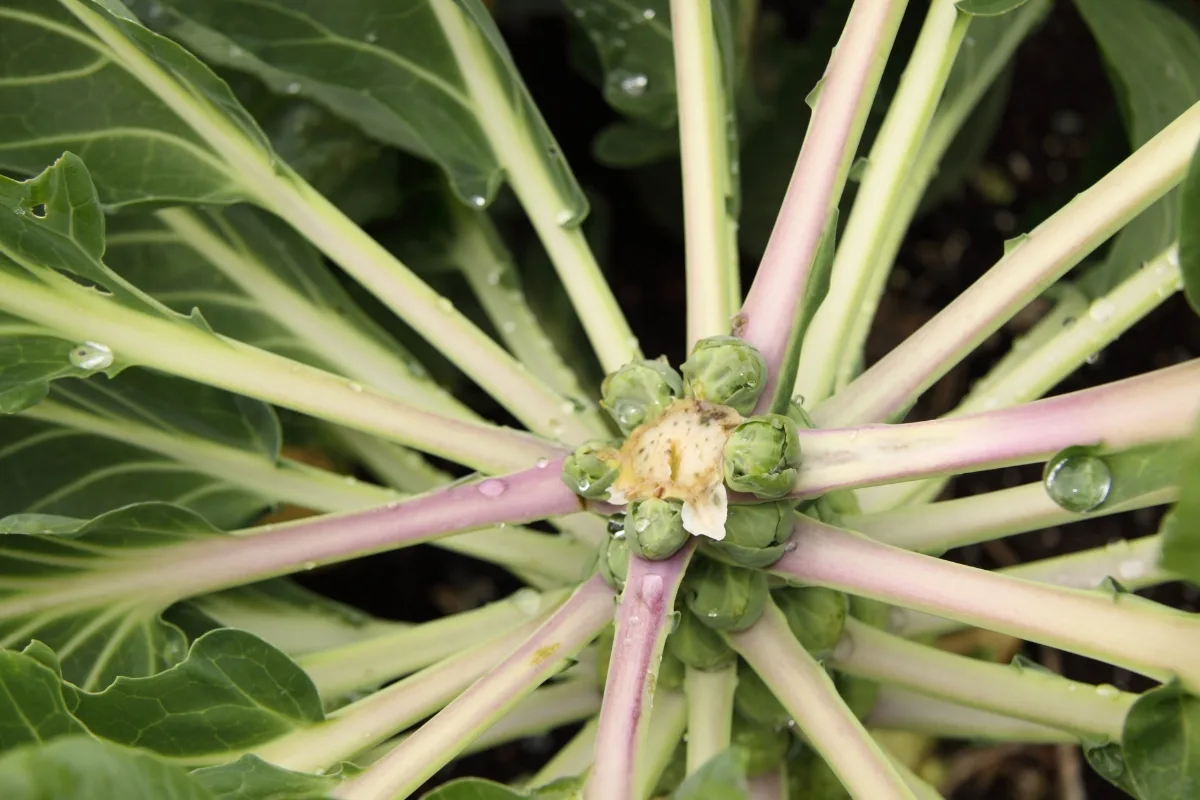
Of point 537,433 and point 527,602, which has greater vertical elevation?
point 537,433

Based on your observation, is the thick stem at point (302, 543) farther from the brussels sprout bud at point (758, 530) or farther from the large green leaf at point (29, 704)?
the large green leaf at point (29, 704)

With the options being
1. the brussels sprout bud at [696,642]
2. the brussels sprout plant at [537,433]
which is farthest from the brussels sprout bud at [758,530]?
the brussels sprout bud at [696,642]

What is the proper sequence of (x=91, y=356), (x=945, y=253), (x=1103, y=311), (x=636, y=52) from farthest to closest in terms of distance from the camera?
(x=945, y=253)
(x=636, y=52)
(x=1103, y=311)
(x=91, y=356)

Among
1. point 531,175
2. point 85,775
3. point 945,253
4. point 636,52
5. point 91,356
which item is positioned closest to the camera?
point 85,775

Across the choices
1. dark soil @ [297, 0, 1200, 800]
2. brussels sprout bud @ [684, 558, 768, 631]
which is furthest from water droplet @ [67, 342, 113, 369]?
dark soil @ [297, 0, 1200, 800]

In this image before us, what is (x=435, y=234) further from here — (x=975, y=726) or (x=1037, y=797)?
(x=1037, y=797)

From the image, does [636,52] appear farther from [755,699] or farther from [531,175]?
[755,699]

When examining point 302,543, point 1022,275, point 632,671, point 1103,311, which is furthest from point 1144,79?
point 302,543
